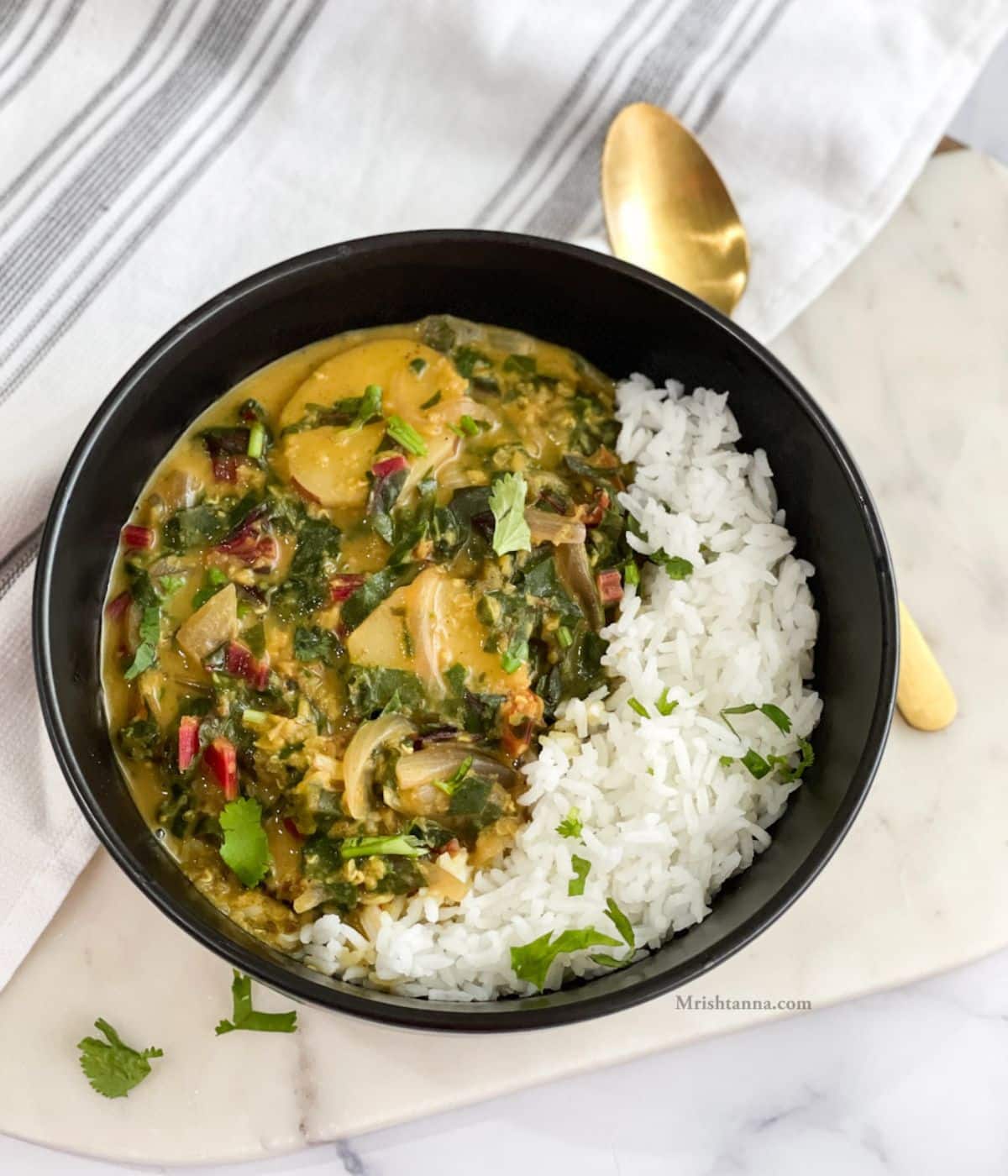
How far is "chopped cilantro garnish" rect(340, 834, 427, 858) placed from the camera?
10.3ft

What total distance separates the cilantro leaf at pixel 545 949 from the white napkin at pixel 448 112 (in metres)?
1.99

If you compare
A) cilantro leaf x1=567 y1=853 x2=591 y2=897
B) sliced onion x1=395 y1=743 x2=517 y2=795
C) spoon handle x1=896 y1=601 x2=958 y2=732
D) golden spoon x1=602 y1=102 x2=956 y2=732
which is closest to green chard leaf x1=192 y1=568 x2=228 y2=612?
sliced onion x1=395 y1=743 x2=517 y2=795

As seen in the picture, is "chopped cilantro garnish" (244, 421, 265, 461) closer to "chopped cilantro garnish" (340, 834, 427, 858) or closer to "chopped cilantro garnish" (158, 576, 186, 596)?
"chopped cilantro garnish" (158, 576, 186, 596)

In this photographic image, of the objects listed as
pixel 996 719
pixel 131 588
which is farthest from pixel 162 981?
pixel 996 719

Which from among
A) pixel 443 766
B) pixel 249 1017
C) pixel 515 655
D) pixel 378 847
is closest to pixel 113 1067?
pixel 249 1017

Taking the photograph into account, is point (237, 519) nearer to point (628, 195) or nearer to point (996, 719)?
point (628, 195)

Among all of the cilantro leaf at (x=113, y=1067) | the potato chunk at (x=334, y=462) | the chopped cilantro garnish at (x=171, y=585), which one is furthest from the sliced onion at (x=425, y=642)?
the cilantro leaf at (x=113, y=1067)

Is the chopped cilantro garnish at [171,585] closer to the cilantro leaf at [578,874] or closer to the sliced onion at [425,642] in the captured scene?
the sliced onion at [425,642]

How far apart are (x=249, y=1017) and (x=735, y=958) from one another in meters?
1.32

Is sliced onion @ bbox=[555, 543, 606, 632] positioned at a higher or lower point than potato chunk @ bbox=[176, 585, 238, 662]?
higher

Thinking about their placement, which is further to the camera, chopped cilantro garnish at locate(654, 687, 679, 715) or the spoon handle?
the spoon handle

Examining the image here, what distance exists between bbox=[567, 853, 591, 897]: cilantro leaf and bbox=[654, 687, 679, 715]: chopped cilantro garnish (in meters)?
0.42

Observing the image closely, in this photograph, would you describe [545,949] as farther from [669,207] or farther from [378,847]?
[669,207]

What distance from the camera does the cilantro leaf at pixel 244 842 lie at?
3.16m
